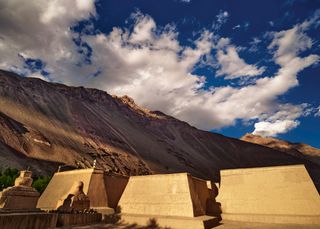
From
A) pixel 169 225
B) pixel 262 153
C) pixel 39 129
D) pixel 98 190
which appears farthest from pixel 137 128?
pixel 169 225

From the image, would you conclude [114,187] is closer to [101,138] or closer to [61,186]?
[61,186]

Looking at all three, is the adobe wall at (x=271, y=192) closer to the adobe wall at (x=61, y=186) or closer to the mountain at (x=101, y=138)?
the adobe wall at (x=61, y=186)

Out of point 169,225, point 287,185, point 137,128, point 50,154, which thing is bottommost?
point 169,225

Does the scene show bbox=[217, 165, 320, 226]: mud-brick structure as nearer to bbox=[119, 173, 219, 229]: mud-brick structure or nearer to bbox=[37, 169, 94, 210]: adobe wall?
bbox=[119, 173, 219, 229]: mud-brick structure

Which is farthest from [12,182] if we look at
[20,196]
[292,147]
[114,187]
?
[292,147]

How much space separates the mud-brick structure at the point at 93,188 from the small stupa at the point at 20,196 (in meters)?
5.11

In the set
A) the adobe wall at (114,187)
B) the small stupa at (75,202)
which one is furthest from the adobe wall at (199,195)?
the small stupa at (75,202)

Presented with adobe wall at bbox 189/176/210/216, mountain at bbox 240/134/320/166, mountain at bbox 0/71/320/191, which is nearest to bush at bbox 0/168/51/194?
mountain at bbox 0/71/320/191

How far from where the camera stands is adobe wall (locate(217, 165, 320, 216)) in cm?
1678

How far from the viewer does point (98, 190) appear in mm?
18109

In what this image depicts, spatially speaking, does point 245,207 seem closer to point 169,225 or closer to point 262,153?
point 169,225

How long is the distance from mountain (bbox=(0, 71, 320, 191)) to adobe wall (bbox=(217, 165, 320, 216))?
19193mm

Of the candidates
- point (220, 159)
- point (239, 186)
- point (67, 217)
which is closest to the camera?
point (67, 217)

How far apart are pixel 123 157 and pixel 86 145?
7.67 m
